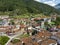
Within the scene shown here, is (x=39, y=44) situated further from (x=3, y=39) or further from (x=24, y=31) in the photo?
(x=24, y=31)

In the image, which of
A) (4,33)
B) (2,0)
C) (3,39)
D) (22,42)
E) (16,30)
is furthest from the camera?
(2,0)

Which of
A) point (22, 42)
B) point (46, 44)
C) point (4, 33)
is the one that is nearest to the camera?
point (46, 44)

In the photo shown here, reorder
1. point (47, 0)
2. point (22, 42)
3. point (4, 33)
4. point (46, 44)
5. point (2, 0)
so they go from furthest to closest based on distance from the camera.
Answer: point (47, 0) < point (2, 0) < point (4, 33) < point (22, 42) < point (46, 44)

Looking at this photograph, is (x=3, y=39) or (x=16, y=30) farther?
(x=16, y=30)

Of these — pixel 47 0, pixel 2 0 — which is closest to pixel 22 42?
pixel 2 0

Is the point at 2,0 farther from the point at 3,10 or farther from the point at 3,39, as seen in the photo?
the point at 3,39

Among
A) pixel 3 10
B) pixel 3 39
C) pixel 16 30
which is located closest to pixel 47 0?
pixel 3 10

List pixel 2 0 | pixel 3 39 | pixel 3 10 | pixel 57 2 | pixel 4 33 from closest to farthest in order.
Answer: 1. pixel 3 39
2. pixel 4 33
3. pixel 3 10
4. pixel 2 0
5. pixel 57 2

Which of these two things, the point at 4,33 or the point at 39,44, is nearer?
the point at 39,44
